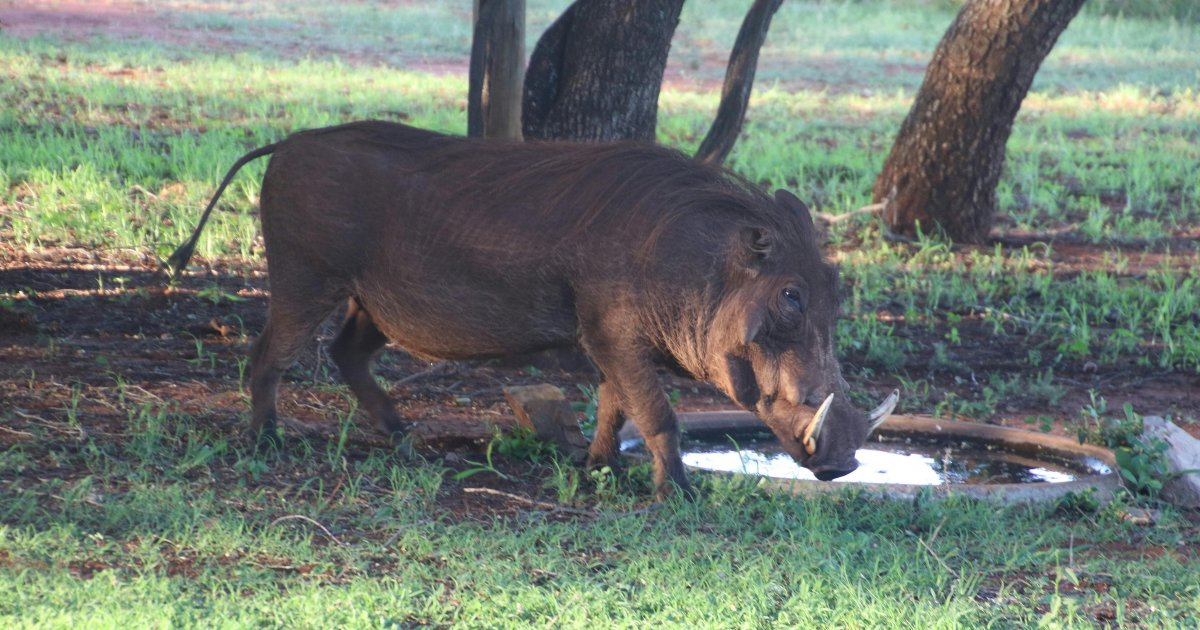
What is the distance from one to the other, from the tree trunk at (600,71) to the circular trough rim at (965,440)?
149 centimetres

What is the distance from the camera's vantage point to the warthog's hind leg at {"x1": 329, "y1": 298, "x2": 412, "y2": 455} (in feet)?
14.9

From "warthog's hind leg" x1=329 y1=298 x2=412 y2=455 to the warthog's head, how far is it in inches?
45.2

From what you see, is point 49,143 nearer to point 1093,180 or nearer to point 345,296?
point 345,296

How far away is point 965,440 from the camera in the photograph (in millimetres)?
4777

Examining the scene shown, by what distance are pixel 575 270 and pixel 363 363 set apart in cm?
94

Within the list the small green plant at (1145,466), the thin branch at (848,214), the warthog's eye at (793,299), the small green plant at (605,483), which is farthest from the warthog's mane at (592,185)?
the thin branch at (848,214)

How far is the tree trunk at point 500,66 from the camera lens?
17.7 feet

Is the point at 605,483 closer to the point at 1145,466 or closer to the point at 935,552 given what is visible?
the point at 935,552

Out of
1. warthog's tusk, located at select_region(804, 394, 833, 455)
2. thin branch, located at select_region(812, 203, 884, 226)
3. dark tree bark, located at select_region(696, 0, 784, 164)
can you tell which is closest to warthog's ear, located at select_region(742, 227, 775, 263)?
warthog's tusk, located at select_region(804, 394, 833, 455)

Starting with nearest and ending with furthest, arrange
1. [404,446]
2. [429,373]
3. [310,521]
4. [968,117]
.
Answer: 1. [310,521]
2. [404,446]
3. [429,373]
4. [968,117]

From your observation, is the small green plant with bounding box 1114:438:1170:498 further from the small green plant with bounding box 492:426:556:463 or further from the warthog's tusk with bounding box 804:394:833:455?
the small green plant with bounding box 492:426:556:463

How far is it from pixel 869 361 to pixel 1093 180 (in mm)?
4531

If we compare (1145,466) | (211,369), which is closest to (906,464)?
(1145,466)

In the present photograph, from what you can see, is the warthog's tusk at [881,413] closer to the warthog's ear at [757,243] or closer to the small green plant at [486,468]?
the warthog's ear at [757,243]
